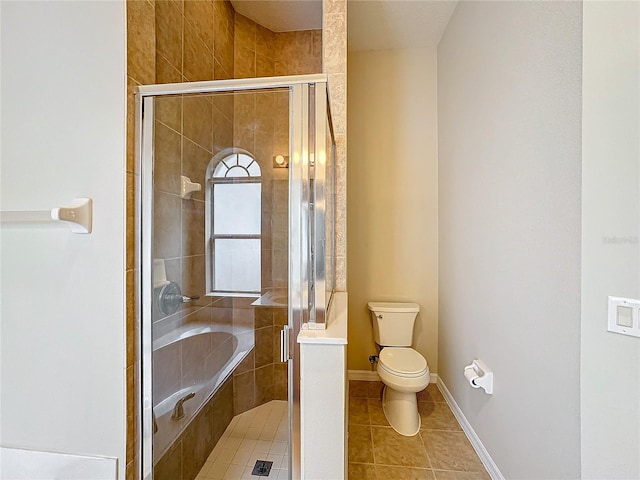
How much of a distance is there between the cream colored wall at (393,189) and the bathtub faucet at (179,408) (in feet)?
5.10

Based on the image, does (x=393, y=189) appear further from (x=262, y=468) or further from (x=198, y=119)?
(x=262, y=468)

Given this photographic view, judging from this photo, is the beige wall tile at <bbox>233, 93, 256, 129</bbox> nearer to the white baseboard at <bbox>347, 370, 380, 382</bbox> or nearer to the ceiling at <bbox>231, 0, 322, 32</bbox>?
the ceiling at <bbox>231, 0, 322, 32</bbox>

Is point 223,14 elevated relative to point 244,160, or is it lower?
elevated

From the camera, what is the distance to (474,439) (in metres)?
1.76

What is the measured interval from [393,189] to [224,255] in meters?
1.76

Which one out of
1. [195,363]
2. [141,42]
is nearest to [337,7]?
[141,42]

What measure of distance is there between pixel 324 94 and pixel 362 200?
1.50 meters

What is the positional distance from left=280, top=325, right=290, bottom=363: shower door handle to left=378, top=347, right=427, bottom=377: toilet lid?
1031 millimetres

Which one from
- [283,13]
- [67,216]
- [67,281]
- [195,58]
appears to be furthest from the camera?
[283,13]

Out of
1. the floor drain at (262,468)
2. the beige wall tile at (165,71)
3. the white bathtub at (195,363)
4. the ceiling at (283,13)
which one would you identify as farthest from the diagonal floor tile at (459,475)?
the ceiling at (283,13)

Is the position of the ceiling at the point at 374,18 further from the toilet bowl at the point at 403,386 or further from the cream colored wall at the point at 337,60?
the toilet bowl at the point at 403,386

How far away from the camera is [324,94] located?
1130mm

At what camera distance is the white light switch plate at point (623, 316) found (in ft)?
2.85

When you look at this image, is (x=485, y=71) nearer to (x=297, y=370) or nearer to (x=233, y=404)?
(x=297, y=370)
